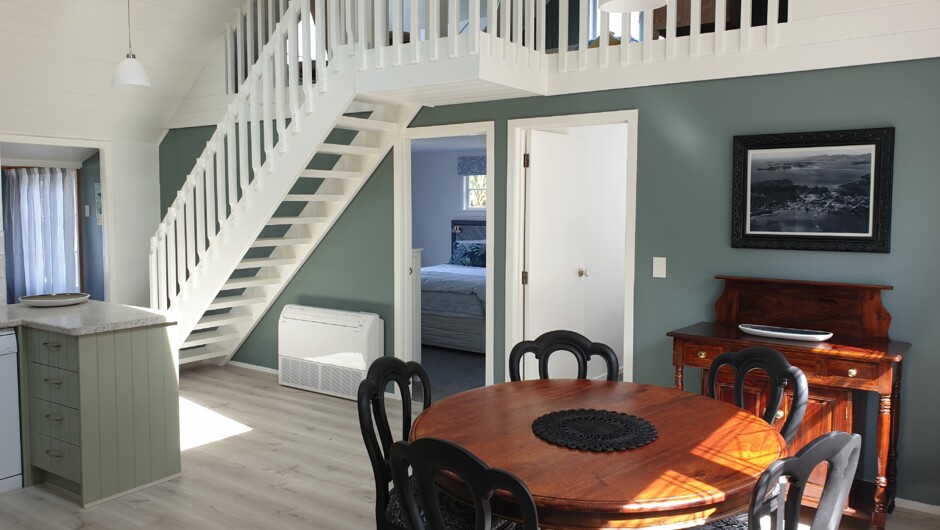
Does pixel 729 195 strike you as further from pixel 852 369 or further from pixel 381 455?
pixel 381 455

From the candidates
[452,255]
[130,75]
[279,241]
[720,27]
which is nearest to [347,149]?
[279,241]

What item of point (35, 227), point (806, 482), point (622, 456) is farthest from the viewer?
point (35, 227)

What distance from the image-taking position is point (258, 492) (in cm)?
395

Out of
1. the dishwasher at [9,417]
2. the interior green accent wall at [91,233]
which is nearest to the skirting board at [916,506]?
the dishwasher at [9,417]

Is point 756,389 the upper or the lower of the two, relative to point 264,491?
upper

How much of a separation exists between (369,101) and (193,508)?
277 cm

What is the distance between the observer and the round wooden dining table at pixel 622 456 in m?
1.98

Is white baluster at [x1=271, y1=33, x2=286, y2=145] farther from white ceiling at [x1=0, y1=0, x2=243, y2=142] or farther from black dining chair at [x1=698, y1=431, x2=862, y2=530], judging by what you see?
black dining chair at [x1=698, y1=431, x2=862, y2=530]

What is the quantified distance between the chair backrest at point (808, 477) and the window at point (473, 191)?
27.5 ft

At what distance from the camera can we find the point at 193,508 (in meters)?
3.76

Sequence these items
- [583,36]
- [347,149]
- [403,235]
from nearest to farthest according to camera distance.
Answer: [583,36] < [347,149] < [403,235]

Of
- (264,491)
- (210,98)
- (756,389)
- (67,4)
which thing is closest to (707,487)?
(756,389)

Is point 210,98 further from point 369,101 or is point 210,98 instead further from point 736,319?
point 736,319

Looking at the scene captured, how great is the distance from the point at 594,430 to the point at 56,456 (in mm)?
2940
